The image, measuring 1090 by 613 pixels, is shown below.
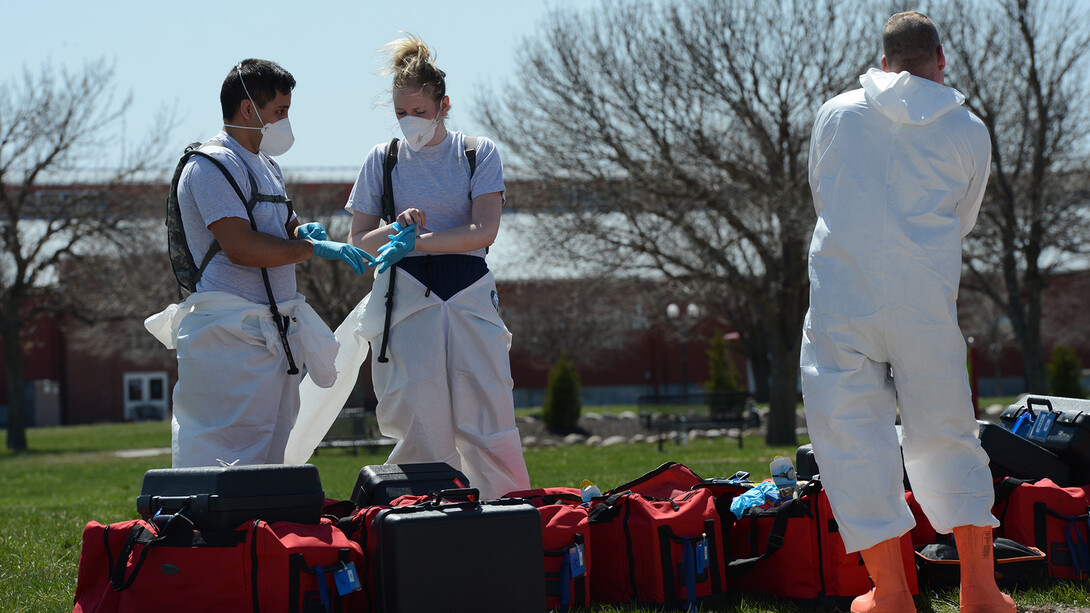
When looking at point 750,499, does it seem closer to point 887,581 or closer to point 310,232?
point 887,581

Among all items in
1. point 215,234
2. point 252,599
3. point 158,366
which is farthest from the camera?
point 158,366

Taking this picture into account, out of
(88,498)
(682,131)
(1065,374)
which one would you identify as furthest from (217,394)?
(1065,374)

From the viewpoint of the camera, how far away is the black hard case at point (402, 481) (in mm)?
3627

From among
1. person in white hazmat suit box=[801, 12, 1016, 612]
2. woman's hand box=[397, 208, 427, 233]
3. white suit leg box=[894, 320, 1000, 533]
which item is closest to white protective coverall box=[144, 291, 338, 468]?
woman's hand box=[397, 208, 427, 233]

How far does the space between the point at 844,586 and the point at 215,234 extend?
261cm

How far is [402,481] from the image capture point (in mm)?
3652

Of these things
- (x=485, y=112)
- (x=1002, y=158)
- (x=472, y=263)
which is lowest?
(x=472, y=263)

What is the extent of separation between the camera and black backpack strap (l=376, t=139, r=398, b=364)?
14.3 ft

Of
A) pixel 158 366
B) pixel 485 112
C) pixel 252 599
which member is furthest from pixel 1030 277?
pixel 158 366

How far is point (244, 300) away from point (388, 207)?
0.88m

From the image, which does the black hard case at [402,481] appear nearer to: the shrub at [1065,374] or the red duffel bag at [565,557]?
the red duffel bag at [565,557]

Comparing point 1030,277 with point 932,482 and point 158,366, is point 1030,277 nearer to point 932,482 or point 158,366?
point 932,482

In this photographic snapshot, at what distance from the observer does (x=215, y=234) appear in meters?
3.85

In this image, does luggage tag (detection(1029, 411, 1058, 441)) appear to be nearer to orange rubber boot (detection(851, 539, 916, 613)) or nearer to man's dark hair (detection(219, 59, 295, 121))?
orange rubber boot (detection(851, 539, 916, 613))
